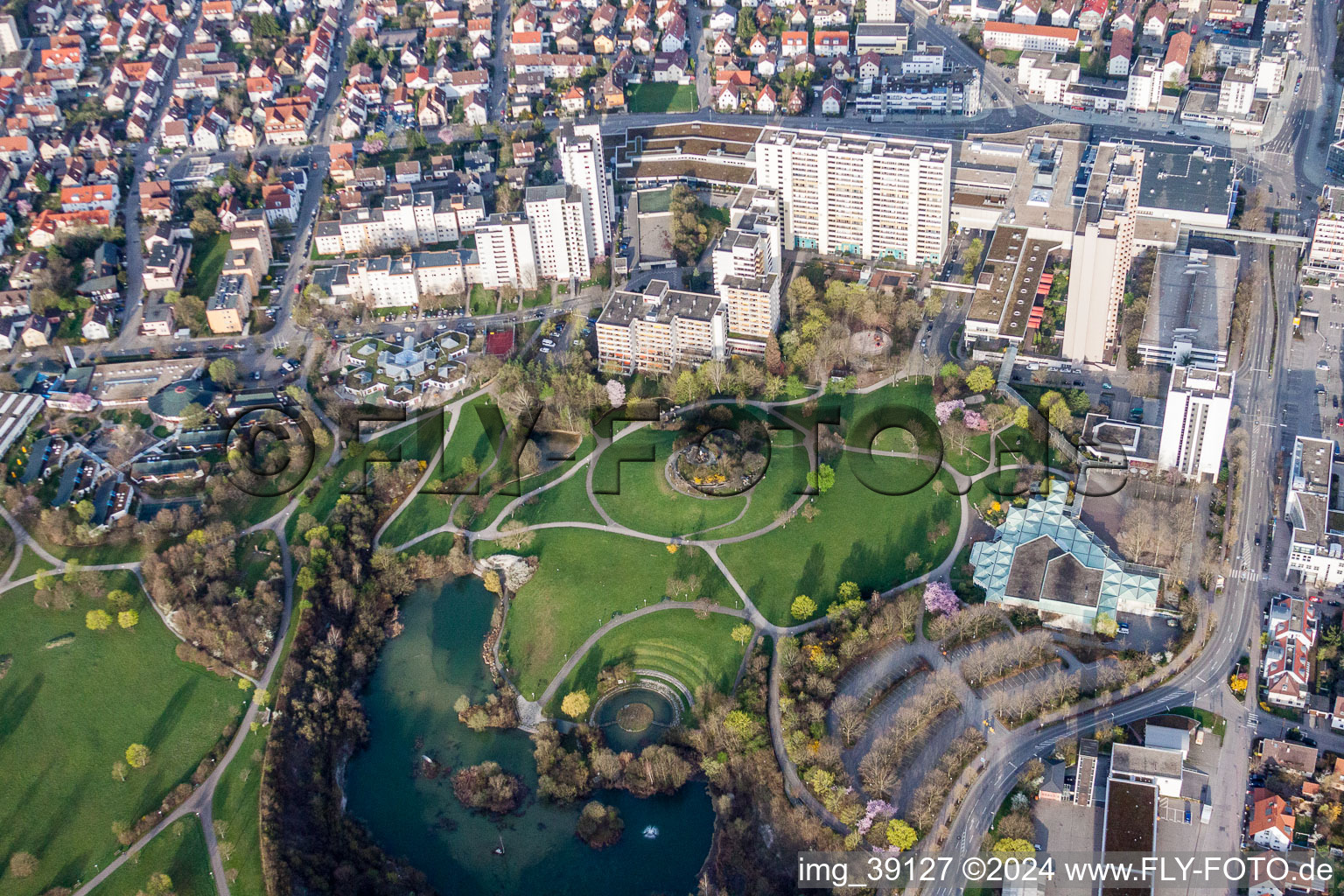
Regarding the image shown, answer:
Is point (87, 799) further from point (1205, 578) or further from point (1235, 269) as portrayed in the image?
point (1235, 269)

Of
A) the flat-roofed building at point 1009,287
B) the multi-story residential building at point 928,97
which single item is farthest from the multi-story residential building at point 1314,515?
the multi-story residential building at point 928,97

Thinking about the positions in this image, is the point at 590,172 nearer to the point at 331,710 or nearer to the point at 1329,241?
the point at 331,710

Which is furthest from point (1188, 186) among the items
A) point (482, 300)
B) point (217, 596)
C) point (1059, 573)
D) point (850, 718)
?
point (217, 596)

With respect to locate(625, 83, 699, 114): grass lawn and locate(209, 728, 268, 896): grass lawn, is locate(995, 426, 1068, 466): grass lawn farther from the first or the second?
locate(625, 83, 699, 114): grass lawn

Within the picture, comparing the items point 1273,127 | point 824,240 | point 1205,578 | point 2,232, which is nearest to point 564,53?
point 824,240

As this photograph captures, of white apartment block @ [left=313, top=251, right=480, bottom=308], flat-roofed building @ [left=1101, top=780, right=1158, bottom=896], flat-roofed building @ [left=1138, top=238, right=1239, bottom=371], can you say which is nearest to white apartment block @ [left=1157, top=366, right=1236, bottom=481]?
flat-roofed building @ [left=1138, top=238, right=1239, bottom=371]

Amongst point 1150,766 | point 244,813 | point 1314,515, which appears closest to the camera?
point 1150,766

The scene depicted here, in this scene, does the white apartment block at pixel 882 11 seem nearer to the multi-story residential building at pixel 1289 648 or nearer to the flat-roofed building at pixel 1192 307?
the flat-roofed building at pixel 1192 307
